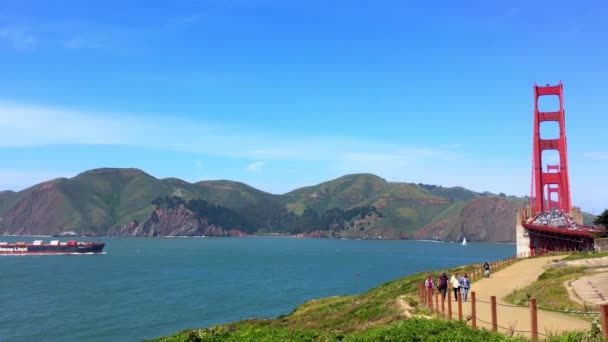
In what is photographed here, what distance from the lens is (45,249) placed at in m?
164

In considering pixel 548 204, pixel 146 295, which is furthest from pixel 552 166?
pixel 146 295

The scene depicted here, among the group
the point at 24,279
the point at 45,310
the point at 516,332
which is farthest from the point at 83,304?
the point at 516,332

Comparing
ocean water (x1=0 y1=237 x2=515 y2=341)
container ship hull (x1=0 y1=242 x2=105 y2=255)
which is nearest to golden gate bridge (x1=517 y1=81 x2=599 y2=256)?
ocean water (x1=0 y1=237 x2=515 y2=341)

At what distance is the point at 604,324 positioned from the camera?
1119cm

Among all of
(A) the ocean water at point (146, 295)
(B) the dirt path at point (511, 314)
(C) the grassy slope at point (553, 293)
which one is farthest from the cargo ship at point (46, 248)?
(C) the grassy slope at point (553, 293)

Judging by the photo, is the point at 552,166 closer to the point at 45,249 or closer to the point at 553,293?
the point at 553,293

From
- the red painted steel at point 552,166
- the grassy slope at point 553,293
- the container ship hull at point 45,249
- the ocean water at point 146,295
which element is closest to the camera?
the grassy slope at point 553,293

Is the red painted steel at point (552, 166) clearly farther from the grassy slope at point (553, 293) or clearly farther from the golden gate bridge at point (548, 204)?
the grassy slope at point (553, 293)

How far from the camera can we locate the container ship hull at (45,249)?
16175cm

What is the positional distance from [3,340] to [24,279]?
50571mm

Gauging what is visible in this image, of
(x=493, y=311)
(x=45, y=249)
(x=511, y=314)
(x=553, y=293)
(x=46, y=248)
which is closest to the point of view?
(x=493, y=311)

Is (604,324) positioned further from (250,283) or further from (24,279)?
(24,279)

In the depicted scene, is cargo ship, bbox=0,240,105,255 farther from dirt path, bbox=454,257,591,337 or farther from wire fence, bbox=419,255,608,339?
wire fence, bbox=419,255,608,339

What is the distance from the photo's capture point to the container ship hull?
6368 inches
